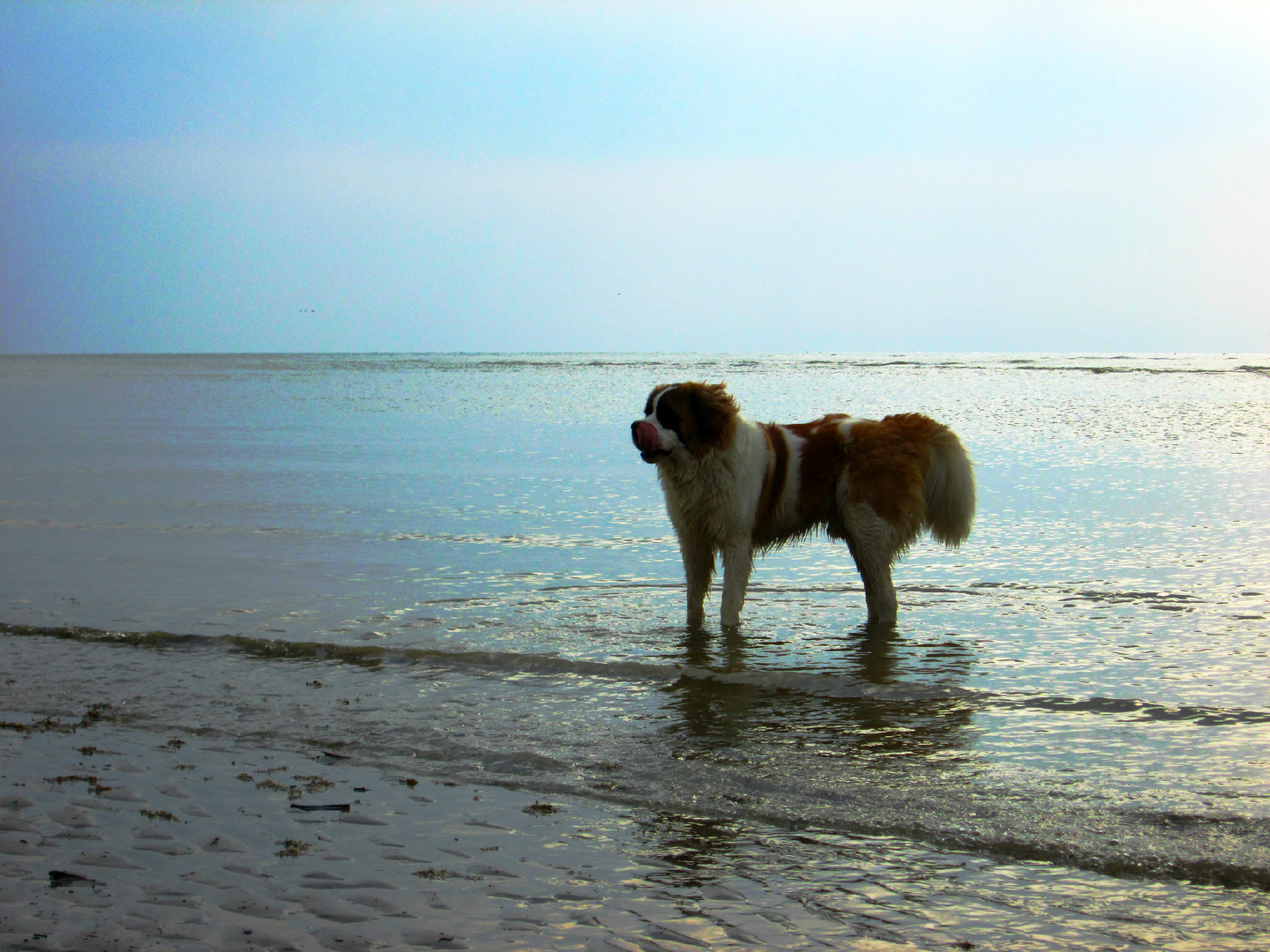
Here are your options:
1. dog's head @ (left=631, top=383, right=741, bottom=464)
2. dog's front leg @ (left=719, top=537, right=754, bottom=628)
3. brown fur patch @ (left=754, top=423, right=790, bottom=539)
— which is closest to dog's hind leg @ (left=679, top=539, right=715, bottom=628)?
dog's front leg @ (left=719, top=537, right=754, bottom=628)

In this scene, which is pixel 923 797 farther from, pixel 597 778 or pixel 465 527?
pixel 465 527

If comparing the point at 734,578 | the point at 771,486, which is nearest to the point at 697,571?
the point at 734,578

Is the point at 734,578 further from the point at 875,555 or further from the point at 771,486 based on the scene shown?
the point at 875,555

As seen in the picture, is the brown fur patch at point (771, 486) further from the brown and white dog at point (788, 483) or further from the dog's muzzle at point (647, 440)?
the dog's muzzle at point (647, 440)

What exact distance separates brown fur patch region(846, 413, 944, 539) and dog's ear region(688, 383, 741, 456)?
1.03 m

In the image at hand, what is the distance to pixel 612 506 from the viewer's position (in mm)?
14203

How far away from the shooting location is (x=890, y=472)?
8.34 meters

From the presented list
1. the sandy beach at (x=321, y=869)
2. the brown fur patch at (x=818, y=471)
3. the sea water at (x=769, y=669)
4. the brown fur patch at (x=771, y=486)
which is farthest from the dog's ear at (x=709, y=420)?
the sandy beach at (x=321, y=869)

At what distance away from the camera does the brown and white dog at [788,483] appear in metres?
8.09

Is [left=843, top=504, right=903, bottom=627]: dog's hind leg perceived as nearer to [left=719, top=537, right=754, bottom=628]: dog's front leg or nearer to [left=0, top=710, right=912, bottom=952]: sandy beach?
[left=719, top=537, right=754, bottom=628]: dog's front leg

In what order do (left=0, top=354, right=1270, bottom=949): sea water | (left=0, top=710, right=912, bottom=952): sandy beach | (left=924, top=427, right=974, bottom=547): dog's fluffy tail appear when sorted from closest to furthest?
1. (left=0, top=710, right=912, bottom=952): sandy beach
2. (left=0, top=354, right=1270, bottom=949): sea water
3. (left=924, top=427, right=974, bottom=547): dog's fluffy tail

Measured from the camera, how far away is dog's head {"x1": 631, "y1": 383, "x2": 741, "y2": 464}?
7980mm

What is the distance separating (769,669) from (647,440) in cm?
188

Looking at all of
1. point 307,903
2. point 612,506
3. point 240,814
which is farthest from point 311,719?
point 612,506
